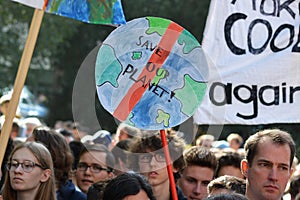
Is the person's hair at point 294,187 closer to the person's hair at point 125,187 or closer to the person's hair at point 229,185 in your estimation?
the person's hair at point 229,185

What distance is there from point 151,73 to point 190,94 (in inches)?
11.8

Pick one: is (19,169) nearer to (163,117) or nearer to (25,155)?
(25,155)

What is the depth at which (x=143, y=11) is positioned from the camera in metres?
26.7

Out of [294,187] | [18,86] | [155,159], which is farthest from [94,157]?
[18,86]

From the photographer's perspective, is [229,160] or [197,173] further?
[229,160]

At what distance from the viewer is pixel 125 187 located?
582 centimetres

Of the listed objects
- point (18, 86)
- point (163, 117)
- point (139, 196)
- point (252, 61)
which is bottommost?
point (139, 196)

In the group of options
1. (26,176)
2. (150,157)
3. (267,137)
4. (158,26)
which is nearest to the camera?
(267,137)

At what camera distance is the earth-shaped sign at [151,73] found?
6.25 meters

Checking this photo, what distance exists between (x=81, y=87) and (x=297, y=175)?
7.88 ft

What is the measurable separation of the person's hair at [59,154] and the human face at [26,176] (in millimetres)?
700

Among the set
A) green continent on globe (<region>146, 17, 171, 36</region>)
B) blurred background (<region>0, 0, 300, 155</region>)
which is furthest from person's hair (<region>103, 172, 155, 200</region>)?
blurred background (<region>0, 0, 300, 155</region>)

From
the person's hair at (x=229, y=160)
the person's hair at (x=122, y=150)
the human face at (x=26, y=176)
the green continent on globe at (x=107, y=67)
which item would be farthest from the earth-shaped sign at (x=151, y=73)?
the person's hair at (x=229, y=160)

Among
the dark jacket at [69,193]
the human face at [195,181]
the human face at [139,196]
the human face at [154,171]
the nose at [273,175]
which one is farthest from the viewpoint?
the human face at [195,181]
